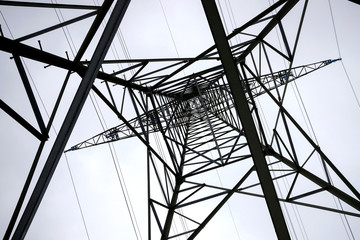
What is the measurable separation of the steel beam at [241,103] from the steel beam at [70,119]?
104cm

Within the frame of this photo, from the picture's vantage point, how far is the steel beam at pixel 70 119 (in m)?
3.01

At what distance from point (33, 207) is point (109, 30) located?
2287 mm

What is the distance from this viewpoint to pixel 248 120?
Answer: 116 inches

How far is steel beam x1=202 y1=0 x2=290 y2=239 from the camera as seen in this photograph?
2.88 m

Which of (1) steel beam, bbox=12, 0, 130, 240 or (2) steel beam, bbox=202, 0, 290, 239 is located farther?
(1) steel beam, bbox=12, 0, 130, 240

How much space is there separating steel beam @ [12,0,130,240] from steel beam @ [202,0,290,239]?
3.40 ft

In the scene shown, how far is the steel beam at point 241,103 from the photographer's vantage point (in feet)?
9.45

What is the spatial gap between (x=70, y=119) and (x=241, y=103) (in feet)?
6.71

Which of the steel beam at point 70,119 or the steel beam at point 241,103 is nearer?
the steel beam at point 241,103

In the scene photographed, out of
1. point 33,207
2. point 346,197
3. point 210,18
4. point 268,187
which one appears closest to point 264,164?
point 268,187

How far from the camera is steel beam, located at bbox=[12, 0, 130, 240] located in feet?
9.89

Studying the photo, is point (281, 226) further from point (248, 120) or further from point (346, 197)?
point (346, 197)

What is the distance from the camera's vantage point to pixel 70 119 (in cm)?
315

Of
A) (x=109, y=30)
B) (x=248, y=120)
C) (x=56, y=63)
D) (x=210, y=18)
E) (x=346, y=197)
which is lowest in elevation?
(x=346, y=197)
